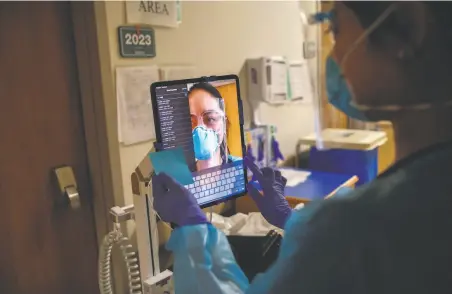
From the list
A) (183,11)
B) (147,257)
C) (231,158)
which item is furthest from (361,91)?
(183,11)

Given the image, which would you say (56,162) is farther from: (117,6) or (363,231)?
(363,231)

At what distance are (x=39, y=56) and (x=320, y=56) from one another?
0.92 metres

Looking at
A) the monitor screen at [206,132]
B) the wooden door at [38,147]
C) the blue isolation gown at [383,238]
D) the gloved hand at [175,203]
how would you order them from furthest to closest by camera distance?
1. the wooden door at [38,147]
2. the monitor screen at [206,132]
3. the gloved hand at [175,203]
4. the blue isolation gown at [383,238]

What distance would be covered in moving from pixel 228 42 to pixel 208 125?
0.96m

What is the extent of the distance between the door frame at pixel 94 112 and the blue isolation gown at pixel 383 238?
0.97 meters

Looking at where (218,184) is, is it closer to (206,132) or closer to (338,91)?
(206,132)

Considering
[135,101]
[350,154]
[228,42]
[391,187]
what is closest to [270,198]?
[391,187]

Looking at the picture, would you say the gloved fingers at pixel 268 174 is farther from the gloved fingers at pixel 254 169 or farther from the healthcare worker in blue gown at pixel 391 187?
the healthcare worker in blue gown at pixel 391 187

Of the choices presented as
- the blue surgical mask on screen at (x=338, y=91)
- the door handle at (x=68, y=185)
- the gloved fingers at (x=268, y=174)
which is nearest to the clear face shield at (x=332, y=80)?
the blue surgical mask on screen at (x=338, y=91)

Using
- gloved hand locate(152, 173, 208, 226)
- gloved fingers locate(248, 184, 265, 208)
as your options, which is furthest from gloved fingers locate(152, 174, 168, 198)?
gloved fingers locate(248, 184, 265, 208)

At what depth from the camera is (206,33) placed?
73.0 inches

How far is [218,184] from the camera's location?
46.4 inches

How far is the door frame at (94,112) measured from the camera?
1442mm

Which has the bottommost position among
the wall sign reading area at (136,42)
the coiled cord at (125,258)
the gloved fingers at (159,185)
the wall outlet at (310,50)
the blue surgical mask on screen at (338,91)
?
the coiled cord at (125,258)
